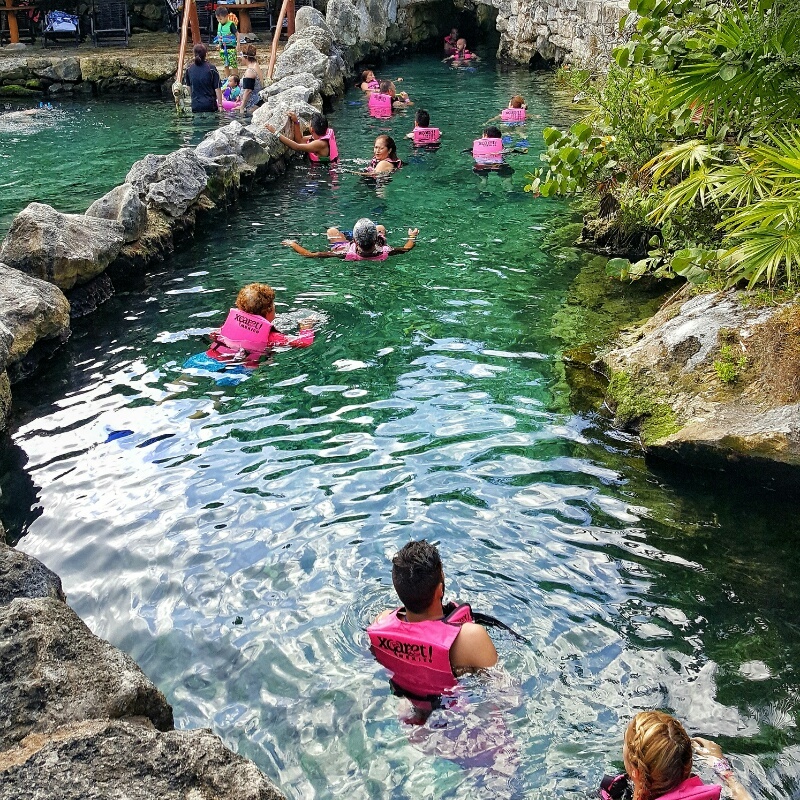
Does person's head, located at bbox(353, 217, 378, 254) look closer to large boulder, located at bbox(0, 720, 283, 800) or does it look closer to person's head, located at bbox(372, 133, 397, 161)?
Result: person's head, located at bbox(372, 133, 397, 161)

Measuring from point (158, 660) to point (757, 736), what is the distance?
326cm

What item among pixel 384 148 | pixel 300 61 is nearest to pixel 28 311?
pixel 384 148

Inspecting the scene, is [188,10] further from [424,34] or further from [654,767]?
[654,767]

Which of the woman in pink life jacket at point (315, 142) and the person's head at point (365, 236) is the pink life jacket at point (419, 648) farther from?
the woman in pink life jacket at point (315, 142)

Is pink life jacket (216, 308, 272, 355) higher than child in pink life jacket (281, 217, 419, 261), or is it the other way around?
child in pink life jacket (281, 217, 419, 261)

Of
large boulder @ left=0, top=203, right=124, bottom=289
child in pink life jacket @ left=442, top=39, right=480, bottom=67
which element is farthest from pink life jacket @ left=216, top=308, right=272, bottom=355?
child in pink life jacket @ left=442, top=39, right=480, bottom=67

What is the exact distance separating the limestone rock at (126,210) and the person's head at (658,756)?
9683mm

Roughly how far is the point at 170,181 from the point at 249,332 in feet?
17.8

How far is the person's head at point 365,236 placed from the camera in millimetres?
11484

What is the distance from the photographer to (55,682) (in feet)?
12.2

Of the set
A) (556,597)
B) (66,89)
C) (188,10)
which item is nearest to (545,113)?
(188,10)

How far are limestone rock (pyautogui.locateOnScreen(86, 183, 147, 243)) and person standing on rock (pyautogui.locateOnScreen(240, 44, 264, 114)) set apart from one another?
1029 centimetres

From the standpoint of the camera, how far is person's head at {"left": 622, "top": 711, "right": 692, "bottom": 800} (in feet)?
11.5

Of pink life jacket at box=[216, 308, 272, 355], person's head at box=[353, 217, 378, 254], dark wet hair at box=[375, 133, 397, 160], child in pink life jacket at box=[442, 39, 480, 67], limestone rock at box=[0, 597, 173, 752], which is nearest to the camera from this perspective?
limestone rock at box=[0, 597, 173, 752]
